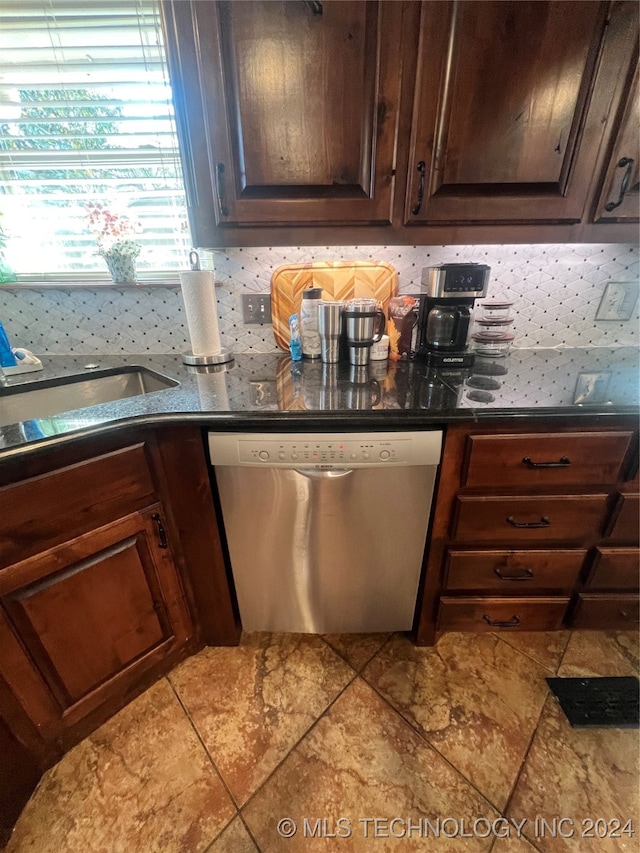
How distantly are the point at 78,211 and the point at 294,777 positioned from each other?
2.03 meters

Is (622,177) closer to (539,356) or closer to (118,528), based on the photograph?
(539,356)

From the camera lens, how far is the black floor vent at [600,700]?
41.7 inches

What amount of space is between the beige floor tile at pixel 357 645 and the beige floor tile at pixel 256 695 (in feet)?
0.09

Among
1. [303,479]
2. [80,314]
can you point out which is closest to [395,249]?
[303,479]

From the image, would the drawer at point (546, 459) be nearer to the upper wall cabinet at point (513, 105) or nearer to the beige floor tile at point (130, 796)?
the upper wall cabinet at point (513, 105)

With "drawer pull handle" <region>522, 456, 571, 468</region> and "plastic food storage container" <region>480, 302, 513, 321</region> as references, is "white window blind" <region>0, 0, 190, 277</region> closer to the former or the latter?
"plastic food storage container" <region>480, 302, 513, 321</region>

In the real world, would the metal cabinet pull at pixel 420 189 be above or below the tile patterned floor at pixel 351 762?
above

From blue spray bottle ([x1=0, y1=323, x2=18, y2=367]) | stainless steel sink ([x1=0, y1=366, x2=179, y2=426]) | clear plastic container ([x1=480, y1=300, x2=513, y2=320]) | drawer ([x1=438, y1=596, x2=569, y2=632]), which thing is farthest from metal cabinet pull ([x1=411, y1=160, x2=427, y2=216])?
blue spray bottle ([x1=0, y1=323, x2=18, y2=367])

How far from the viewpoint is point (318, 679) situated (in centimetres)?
119

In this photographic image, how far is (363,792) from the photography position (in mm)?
930

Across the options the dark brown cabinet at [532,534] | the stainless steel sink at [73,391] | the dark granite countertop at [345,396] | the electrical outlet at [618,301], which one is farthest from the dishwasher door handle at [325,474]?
the electrical outlet at [618,301]

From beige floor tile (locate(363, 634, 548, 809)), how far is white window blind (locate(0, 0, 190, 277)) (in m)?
1.77

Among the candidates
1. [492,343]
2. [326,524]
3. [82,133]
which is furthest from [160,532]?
[82,133]

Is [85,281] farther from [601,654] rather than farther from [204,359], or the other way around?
[601,654]
